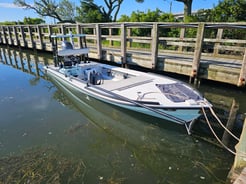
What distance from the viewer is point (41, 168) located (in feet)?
9.73

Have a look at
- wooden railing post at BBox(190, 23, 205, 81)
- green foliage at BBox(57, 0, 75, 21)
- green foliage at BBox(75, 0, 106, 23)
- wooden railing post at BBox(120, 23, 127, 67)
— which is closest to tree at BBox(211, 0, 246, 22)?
wooden railing post at BBox(190, 23, 205, 81)

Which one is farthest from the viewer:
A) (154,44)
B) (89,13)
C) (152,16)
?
(89,13)

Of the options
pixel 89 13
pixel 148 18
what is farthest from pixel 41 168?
pixel 89 13

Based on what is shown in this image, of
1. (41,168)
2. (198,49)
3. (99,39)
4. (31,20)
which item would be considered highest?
(31,20)

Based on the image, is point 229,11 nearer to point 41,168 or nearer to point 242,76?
point 242,76

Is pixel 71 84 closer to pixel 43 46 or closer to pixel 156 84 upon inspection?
pixel 156 84

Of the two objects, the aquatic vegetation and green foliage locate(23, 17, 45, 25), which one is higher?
green foliage locate(23, 17, 45, 25)

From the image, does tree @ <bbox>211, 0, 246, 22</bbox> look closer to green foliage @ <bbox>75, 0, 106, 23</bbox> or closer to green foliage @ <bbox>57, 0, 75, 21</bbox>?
green foliage @ <bbox>75, 0, 106, 23</bbox>

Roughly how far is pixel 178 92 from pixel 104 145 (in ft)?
6.24

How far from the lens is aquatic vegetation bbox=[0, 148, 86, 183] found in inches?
110

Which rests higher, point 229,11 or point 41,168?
point 229,11

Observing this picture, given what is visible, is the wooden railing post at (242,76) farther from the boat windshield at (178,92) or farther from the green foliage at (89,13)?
the green foliage at (89,13)

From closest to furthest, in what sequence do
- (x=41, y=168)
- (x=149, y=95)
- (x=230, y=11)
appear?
(x=41, y=168)
(x=149, y=95)
(x=230, y=11)

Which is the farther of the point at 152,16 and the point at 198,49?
the point at 152,16
